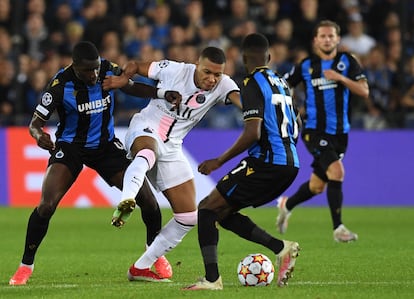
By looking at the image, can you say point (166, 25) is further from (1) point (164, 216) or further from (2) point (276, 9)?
(1) point (164, 216)

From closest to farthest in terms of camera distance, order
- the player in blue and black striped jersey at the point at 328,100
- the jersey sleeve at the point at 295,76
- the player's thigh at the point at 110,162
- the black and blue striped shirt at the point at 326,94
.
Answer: the player's thigh at the point at 110,162 → the player in blue and black striped jersey at the point at 328,100 → the black and blue striped shirt at the point at 326,94 → the jersey sleeve at the point at 295,76

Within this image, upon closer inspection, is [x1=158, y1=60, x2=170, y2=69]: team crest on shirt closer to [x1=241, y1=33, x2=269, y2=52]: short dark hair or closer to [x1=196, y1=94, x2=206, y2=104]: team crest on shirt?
[x1=196, y1=94, x2=206, y2=104]: team crest on shirt

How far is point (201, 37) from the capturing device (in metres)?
18.0

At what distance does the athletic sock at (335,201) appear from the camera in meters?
11.9

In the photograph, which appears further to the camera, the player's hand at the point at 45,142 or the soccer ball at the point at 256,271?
the player's hand at the point at 45,142

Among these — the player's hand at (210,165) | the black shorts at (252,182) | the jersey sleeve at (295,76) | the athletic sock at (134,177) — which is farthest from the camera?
the jersey sleeve at (295,76)

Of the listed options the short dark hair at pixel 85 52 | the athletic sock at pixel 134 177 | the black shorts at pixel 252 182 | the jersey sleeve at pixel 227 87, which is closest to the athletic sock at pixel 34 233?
the athletic sock at pixel 134 177

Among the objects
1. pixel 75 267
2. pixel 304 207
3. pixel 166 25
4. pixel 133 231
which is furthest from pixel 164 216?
pixel 75 267

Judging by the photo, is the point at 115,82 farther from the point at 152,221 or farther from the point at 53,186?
the point at 152,221

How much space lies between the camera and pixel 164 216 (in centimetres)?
1527

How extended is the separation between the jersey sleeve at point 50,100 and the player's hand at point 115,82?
0.38 m

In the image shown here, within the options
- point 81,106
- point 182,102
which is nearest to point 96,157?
point 81,106

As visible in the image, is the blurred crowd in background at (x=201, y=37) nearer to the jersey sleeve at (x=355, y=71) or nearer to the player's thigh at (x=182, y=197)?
the jersey sleeve at (x=355, y=71)

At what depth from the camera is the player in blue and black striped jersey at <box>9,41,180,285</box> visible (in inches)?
332
